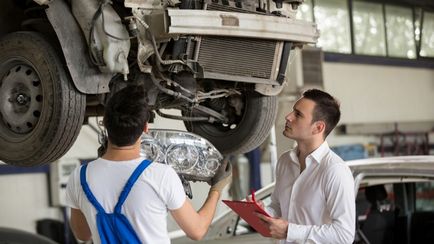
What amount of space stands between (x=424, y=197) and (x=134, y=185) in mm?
2562

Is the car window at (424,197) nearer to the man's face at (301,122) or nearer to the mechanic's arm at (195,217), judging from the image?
the man's face at (301,122)

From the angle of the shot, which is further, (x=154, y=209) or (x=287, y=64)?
(x=287, y=64)

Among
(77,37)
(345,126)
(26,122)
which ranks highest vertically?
(77,37)

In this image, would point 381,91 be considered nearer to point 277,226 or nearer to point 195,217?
point 277,226

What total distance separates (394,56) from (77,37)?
9565 millimetres

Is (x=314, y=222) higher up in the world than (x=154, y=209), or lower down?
lower down

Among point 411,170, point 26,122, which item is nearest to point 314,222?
point 411,170

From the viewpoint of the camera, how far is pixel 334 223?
2.46 m

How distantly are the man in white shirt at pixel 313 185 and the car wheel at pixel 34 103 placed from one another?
114 cm

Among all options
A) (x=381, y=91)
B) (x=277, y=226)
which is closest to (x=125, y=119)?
(x=277, y=226)

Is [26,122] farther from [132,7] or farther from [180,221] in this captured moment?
[180,221]

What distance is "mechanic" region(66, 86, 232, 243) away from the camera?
218 cm

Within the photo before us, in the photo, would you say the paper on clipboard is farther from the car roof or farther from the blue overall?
the car roof

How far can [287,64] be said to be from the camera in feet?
12.5
